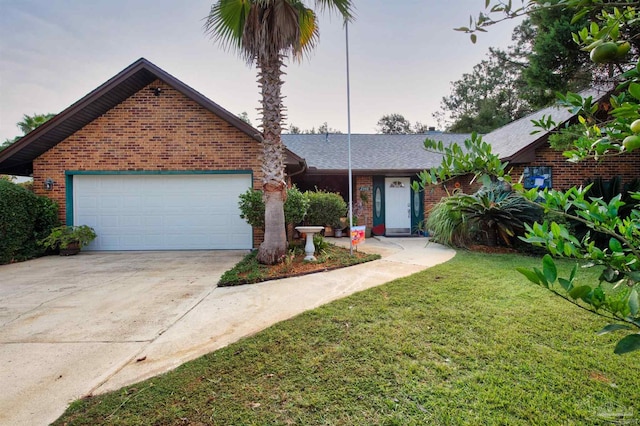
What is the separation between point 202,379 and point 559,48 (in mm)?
8475

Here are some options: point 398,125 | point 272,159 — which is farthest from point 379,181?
point 398,125

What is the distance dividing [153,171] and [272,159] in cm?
452

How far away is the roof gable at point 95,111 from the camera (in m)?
7.59

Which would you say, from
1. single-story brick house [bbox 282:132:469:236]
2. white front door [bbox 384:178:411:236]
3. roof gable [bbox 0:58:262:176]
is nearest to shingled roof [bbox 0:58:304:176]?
roof gable [bbox 0:58:262:176]

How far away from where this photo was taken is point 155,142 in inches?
338

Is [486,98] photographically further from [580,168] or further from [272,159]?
[272,159]

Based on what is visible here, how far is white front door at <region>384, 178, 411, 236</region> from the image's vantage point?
11930mm

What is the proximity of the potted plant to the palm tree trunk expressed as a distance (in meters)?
5.59

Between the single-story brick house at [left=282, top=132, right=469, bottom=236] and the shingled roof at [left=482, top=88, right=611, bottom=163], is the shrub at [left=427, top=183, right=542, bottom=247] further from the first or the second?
the single-story brick house at [left=282, top=132, right=469, bottom=236]

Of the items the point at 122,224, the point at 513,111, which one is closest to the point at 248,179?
the point at 122,224

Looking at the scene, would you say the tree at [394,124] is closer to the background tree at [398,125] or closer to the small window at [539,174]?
the background tree at [398,125]

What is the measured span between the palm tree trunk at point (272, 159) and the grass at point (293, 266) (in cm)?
32

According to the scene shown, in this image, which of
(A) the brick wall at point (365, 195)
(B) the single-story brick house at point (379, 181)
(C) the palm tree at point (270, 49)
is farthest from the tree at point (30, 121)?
(A) the brick wall at point (365, 195)

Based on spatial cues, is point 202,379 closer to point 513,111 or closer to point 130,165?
point 130,165
